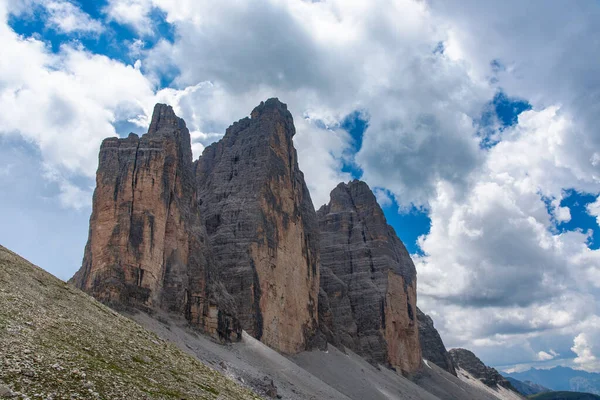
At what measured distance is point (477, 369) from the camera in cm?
16362

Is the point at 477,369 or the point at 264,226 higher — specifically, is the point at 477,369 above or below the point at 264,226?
below

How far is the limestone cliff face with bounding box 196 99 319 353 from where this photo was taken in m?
71.2

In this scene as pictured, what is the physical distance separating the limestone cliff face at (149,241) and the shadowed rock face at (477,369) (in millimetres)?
117589

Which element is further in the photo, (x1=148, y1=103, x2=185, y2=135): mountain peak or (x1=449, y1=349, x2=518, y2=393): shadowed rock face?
(x1=449, y1=349, x2=518, y2=393): shadowed rock face

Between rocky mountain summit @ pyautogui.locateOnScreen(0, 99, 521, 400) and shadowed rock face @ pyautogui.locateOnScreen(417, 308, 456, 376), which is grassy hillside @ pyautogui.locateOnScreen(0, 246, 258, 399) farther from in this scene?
shadowed rock face @ pyautogui.locateOnScreen(417, 308, 456, 376)

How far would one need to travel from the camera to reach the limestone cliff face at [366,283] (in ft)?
330

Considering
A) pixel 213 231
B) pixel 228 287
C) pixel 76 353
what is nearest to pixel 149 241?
pixel 228 287

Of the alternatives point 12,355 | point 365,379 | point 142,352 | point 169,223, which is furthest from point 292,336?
point 12,355

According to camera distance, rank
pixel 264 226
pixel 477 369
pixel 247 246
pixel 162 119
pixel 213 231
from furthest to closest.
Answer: pixel 477 369
pixel 213 231
pixel 264 226
pixel 247 246
pixel 162 119

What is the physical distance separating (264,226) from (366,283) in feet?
129

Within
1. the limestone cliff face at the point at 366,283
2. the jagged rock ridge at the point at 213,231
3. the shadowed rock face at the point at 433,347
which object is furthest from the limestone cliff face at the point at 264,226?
the shadowed rock face at the point at 433,347

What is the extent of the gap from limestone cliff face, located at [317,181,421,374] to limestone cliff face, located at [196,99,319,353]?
11.9 m

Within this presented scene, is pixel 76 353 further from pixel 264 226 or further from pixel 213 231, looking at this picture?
pixel 213 231

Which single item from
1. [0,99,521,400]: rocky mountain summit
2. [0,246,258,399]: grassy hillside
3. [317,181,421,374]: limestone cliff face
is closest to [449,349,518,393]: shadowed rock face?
[0,99,521,400]: rocky mountain summit
